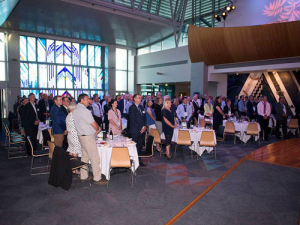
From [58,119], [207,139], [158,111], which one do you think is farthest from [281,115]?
[58,119]

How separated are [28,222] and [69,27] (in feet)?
44.6

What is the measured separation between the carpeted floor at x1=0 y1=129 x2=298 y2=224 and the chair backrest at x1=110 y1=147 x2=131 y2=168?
0.46 metres

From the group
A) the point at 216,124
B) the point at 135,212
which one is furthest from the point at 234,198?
the point at 216,124

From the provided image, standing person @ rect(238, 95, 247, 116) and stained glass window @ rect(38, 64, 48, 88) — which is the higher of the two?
stained glass window @ rect(38, 64, 48, 88)

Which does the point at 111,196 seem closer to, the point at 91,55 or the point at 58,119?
the point at 58,119

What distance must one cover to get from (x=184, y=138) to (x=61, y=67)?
14.1 metres

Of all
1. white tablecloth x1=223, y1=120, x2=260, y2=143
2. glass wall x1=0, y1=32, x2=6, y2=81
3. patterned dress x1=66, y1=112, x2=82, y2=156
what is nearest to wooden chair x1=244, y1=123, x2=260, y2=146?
white tablecloth x1=223, y1=120, x2=260, y2=143

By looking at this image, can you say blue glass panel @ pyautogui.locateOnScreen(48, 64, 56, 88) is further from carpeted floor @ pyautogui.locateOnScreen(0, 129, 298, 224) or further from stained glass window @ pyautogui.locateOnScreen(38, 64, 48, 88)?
carpeted floor @ pyautogui.locateOnScreen(0, 129, 298, 224)

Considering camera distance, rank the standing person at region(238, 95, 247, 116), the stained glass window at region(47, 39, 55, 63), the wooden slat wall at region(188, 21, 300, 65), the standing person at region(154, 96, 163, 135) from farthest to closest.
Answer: the stained glass window at region(47, 39, 55, 63), the standing person at region(238, 95, 247, 116), the wooden slat wall at region(188, 21, 300, 65), the standing person at region(154, 96, 163, 135)

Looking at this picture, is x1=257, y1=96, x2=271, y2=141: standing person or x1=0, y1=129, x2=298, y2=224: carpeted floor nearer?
x1=0, y1=129, x2=298, y2=224: carpeted floor

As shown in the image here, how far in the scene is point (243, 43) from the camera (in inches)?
444

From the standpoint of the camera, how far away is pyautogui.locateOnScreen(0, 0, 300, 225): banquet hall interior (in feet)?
12.1

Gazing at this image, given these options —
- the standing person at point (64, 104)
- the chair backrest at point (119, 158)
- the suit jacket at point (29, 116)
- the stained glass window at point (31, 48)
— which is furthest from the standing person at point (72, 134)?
the stained glass window at point (31, 48)

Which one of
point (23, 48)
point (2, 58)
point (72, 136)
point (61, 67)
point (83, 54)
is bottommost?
point (72, 136)
